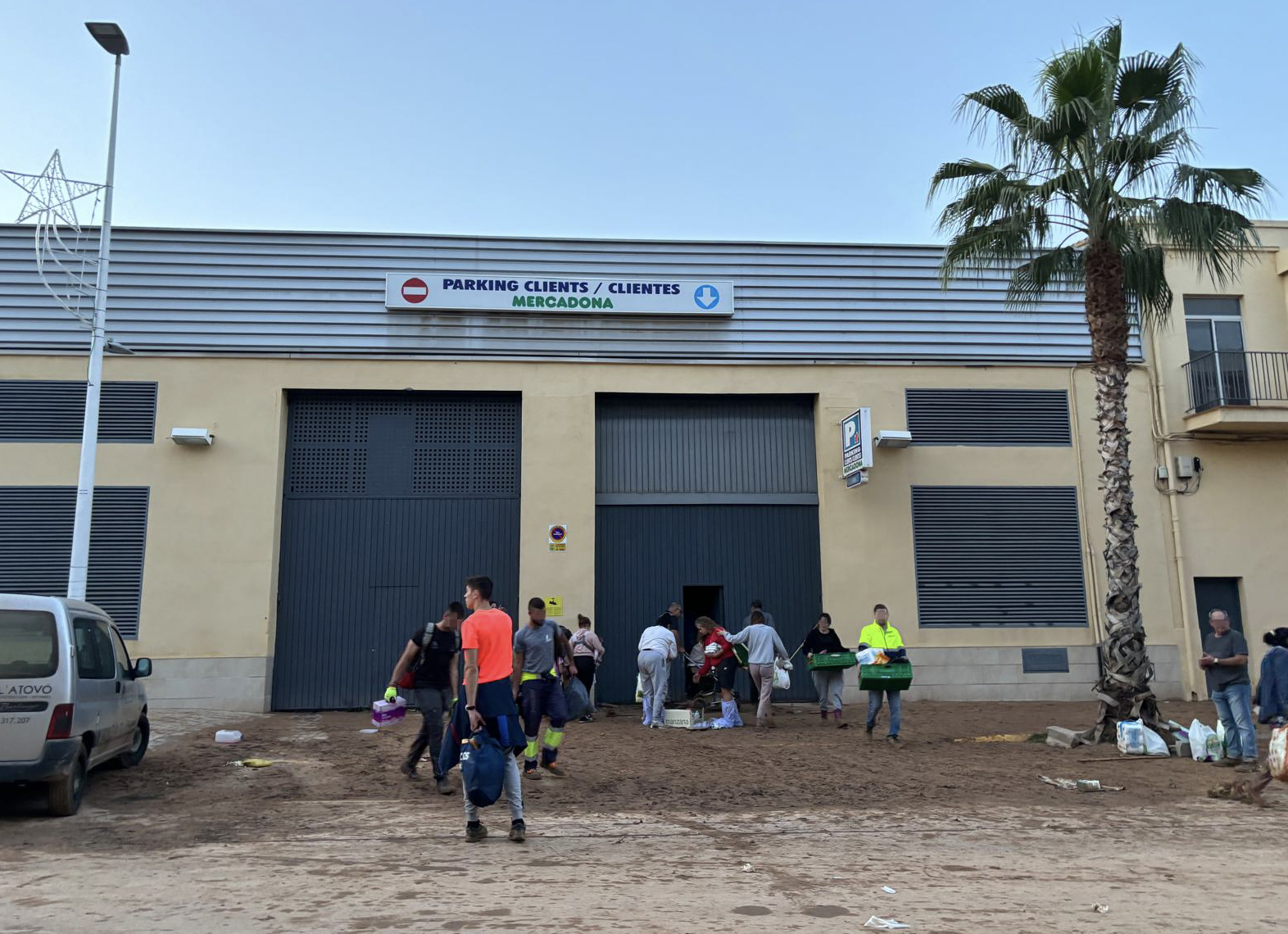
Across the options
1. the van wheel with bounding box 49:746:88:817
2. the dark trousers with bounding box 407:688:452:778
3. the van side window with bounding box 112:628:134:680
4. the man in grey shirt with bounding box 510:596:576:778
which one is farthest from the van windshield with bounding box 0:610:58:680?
the man in grey shirt with bounding box 510:596:576:778

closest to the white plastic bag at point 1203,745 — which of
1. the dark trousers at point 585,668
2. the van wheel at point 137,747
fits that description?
the dark trousers at point 585,668

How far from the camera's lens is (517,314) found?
17219 millimetres

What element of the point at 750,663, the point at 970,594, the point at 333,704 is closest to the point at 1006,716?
the point at 970,594

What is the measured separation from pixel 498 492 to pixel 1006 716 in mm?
8982

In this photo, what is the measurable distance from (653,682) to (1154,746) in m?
6.27

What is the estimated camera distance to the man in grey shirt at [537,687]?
9.25 meters

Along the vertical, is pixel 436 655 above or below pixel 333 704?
above

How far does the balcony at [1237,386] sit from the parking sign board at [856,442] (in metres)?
6.05

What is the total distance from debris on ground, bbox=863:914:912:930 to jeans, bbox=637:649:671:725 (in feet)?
27.8

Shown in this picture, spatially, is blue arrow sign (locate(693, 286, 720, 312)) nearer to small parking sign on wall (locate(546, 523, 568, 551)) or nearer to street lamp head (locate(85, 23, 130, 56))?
small parking sign on wall (locate(546, 523, 568, 551))

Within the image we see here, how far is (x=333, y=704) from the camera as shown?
16.0m

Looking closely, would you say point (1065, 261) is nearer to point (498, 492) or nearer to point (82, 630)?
point (498, 492)

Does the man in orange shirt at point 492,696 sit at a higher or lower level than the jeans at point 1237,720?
higher

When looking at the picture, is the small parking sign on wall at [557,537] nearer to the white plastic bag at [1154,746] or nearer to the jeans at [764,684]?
the jeans at [764,684]
